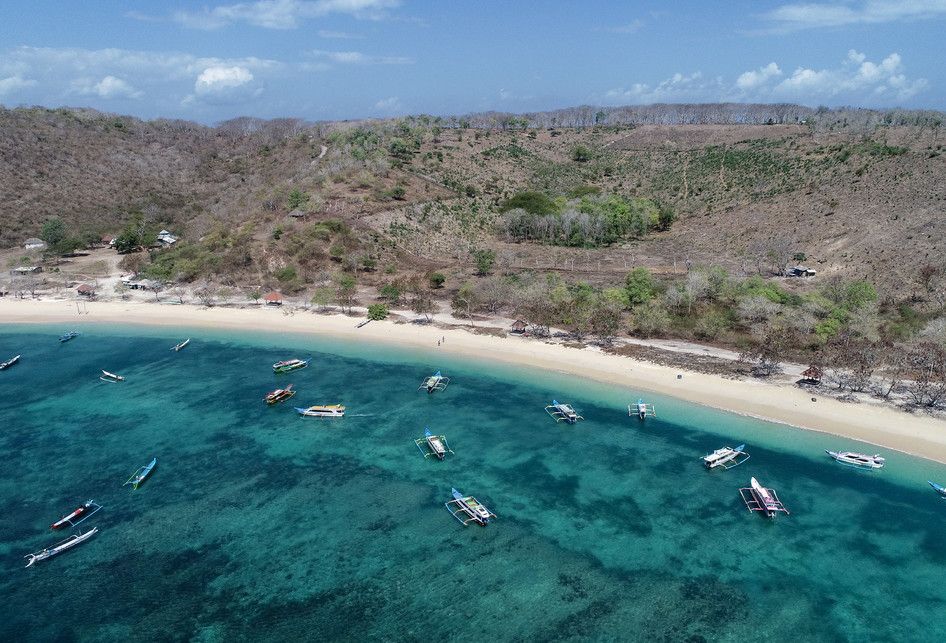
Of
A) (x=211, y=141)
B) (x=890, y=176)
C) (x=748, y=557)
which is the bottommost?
(x=748, y=557)

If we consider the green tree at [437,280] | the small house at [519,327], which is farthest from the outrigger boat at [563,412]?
the green tree at [437,280]

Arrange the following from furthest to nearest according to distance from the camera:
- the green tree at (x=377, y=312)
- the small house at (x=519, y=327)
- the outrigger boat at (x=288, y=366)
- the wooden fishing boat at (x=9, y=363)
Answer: the green tree at (x=377, y=312) → the small house at (x=519, y=327) → the wooden fishing boat at (x=9, y=363) → the outrigger boat at (x=288, y=366)

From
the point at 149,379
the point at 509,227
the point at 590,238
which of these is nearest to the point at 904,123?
the point at 590,238

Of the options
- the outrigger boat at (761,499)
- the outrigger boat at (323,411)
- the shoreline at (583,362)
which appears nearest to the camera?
the outrigger boat at (761,499)

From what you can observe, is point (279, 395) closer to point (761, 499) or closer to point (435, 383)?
point (435, 383)

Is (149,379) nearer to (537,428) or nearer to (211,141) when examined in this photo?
(537,428)

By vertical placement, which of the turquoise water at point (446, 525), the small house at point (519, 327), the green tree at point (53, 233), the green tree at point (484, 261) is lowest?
the turquoise water at point (446, 525)

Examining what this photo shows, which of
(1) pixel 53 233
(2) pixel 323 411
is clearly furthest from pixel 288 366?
(1) pixel 53 233

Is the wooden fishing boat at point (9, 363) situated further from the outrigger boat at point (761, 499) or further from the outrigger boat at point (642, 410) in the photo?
the outrigger boat at point (761, 499)
